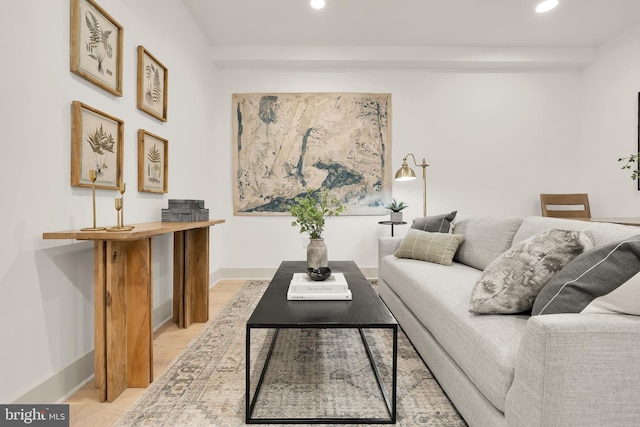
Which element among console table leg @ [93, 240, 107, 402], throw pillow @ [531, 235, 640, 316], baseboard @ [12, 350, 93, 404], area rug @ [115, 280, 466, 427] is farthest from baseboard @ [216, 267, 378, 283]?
throw pillow @ [531, 235, 640, 316]

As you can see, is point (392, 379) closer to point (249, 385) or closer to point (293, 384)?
point (293, 384)

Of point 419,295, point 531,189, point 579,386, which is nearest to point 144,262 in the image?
point 419,295

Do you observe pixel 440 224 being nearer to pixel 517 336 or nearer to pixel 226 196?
pixel 517 336

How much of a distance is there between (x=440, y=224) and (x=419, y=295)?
1256mm

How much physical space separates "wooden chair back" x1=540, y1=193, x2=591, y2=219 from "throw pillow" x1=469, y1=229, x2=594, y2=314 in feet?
10.2

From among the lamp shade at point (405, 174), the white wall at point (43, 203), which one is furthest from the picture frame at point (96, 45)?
the lamp shade at point (405, 174)

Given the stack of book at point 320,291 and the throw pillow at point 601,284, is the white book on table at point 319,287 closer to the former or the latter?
the stack of book at point 320,291

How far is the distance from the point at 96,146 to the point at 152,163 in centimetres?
69

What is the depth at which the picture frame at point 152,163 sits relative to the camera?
246 centimetres

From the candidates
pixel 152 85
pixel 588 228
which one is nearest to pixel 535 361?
pixel 588 228

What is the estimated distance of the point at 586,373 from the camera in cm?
93

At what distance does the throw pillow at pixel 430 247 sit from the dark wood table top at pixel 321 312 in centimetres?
90

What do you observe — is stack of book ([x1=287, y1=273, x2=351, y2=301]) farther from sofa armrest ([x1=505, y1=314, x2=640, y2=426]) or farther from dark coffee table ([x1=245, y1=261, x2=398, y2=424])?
sofa armrest ([x1=505, y1=314, x2=640, y2=426])

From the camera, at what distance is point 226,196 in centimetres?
431
